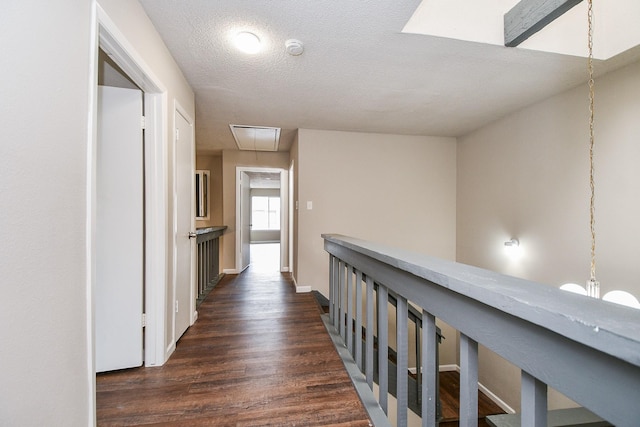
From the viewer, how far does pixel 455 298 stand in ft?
2.41

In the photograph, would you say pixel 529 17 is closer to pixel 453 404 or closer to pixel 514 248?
pixel 514 248

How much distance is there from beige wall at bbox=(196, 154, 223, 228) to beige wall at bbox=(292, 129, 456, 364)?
88.0 inches

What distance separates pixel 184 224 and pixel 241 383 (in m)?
1.32

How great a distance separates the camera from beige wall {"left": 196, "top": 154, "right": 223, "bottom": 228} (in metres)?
5.22

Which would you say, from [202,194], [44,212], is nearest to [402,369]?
[44,212]

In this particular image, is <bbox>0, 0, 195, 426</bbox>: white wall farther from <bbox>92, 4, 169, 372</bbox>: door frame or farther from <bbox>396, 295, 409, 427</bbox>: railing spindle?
<bbox>396, 295, 409, 427</bbox>: railing spindle

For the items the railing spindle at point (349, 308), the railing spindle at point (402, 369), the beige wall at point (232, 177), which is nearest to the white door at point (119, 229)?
the railing spindle at point (349, 308)

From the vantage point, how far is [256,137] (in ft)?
13.5

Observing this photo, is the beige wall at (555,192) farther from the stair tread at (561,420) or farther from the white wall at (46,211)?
the white wall at (46,211)

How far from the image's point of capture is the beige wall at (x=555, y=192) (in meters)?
2.10

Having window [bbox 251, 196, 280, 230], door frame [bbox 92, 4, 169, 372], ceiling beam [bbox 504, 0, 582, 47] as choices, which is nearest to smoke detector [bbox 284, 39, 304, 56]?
door frame [bbox 92, 4, 169, 372]

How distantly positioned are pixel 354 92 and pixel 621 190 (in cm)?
239

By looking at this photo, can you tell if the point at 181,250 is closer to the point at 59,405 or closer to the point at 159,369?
the point at 159,369

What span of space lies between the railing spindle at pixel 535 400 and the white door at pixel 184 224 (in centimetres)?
215
